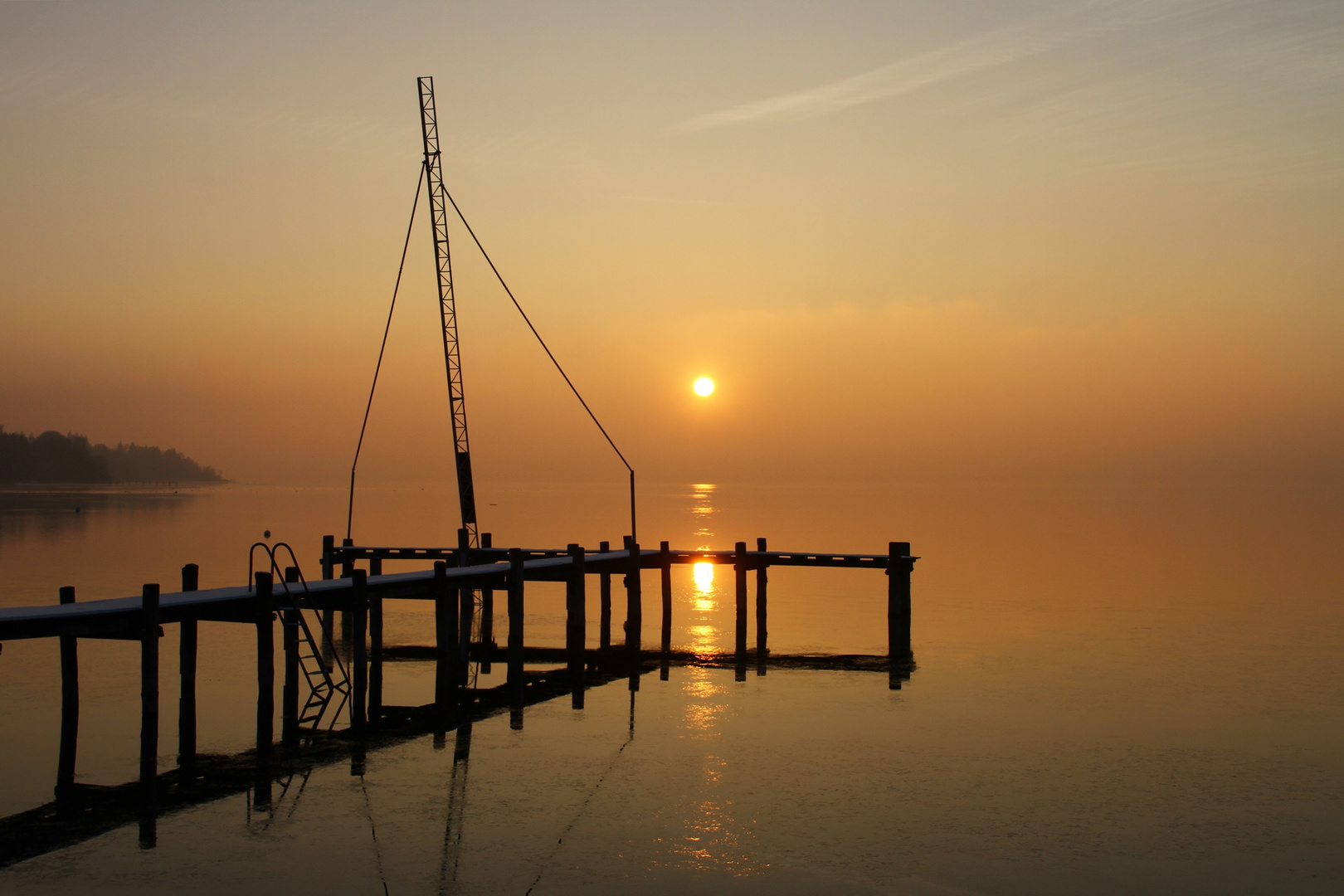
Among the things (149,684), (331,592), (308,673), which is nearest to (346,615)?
(308,673)

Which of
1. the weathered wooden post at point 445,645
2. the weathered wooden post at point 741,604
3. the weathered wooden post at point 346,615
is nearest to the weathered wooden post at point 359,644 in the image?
the weathered wooden post at point 445,645

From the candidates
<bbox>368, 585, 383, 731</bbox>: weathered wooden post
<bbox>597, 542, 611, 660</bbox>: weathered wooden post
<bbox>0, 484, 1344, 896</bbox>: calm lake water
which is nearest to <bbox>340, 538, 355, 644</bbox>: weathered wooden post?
<bbox>0, 484, 1344, 896</bbox>: calm lake water

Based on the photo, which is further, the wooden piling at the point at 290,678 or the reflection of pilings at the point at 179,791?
the wooden piling at the point at 290,678

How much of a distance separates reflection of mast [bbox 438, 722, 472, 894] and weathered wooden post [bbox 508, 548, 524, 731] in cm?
266

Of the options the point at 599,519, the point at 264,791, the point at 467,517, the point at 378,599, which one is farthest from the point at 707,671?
the point at 599,519

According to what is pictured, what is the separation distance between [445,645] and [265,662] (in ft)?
17.7

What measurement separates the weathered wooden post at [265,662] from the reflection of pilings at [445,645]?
374 centimetres

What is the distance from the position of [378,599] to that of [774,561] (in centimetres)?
1133

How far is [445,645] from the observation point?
23406 millimetres

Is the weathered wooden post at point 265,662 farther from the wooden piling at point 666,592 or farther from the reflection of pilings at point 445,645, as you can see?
the wooden piling at point 666,592

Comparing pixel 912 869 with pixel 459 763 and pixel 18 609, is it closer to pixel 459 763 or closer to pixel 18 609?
pixel 459 763

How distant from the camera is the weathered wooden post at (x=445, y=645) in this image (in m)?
22.2

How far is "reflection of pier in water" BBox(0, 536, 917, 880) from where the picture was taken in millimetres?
15336

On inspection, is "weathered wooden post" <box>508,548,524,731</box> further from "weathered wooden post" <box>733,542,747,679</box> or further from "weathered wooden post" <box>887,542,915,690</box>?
"weathered wooden post" <box>887,542,915,690</box>
